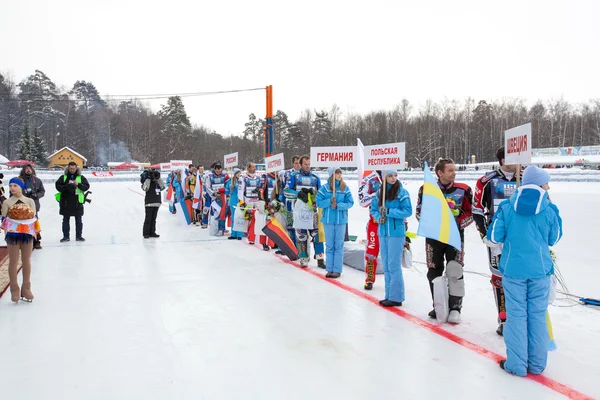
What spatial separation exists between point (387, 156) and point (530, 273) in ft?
8.53

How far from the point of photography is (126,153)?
269 feet

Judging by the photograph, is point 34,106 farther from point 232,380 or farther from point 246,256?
point 232,380

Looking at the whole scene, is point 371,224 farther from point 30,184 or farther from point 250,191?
point 30,184

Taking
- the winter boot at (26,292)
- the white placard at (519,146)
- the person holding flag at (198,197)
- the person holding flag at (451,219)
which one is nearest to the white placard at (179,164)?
the person holding flag at (198,197)

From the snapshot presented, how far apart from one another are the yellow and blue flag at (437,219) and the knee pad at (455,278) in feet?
0.75

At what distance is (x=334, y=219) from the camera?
690cm

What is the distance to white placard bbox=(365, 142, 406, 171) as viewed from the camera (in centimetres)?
571

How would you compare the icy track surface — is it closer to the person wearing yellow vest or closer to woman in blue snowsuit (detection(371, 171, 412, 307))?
woman in blue snowsuit (detection(371, 171, 412, 307))

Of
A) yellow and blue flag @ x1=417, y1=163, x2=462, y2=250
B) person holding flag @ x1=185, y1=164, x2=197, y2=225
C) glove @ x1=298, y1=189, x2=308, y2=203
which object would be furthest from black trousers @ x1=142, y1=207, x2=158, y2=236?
yellow and blue flag @ x1=417, y1=163, x2=462, y2=250

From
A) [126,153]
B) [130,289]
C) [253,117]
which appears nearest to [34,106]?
[126,153]

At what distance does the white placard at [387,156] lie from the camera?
5711 millimetres

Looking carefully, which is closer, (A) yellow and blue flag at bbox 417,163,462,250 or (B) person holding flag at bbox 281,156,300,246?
(A) yellow and blue flag at bbox 417,163,462,250

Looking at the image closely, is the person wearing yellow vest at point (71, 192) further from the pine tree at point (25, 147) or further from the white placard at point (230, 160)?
the pine tree at point (25, 147)

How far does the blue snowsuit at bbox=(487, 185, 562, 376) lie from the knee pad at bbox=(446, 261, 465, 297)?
116 cm
